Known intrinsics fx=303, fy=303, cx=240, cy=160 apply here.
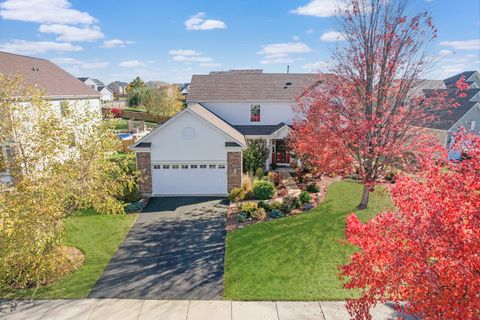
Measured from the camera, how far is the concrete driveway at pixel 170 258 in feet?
34.2

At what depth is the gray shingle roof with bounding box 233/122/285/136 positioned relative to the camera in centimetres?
2544

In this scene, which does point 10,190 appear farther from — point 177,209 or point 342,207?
point 342,207

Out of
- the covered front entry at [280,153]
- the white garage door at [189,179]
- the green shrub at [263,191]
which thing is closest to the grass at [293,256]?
the green shrub at [263,191]

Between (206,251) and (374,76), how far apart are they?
38.5 ft

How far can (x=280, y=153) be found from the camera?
1048 inches

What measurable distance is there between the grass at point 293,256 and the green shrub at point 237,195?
3.76m

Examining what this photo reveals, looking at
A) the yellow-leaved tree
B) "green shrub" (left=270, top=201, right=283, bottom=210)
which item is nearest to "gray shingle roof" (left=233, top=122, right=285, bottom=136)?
"green shrub" (left=270, top=201, right=283, bottom=210)

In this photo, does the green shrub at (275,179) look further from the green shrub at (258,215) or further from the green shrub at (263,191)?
the green shrub at (258,215)

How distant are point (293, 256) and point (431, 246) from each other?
7.27m

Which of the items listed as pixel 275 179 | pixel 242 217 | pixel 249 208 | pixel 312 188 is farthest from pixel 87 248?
pixel 312 188

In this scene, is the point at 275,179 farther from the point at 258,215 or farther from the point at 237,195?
the point at 258,215

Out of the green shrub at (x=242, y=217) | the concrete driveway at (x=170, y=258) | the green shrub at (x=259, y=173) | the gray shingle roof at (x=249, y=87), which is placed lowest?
the concrete driveway at (x=170, y=258)

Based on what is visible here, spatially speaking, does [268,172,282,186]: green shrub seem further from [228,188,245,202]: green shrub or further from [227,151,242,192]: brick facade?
[228,188,245,202]: green shrub

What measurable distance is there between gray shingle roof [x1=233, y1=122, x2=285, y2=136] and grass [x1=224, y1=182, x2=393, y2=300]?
9693 mm
